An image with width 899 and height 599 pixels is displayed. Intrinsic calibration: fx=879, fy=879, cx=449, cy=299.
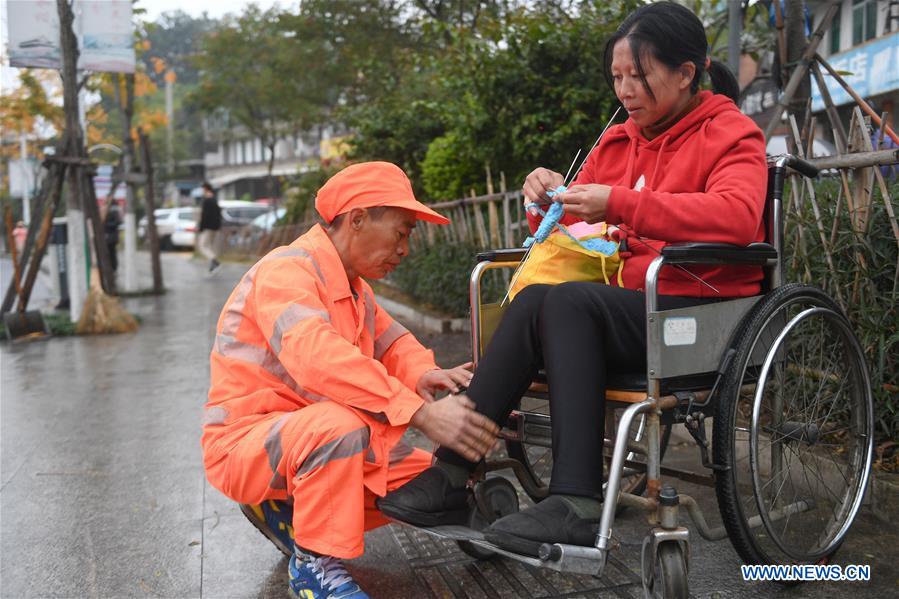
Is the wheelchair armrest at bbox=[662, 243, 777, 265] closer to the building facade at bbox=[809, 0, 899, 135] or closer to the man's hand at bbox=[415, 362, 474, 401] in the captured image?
the man's hand at bbox=[415, 362, 474, 401]

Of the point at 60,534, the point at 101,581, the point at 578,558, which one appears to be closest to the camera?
the point at 578,558

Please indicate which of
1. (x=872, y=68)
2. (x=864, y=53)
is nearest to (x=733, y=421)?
(x=872, y=68)

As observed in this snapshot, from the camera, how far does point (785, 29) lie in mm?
4562

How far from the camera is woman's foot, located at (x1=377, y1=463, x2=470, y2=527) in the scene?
7.55 feet

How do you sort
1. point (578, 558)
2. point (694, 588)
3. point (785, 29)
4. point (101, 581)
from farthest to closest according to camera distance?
point (785, 29)
point (101, 581)
point (694, 588)
point (578, 558)

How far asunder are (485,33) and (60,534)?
5.47 m

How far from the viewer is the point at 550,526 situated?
2.11m

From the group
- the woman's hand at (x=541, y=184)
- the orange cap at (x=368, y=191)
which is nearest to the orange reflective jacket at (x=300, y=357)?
the orange cap at (x=368, y=191)

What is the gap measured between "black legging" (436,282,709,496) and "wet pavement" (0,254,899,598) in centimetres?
52

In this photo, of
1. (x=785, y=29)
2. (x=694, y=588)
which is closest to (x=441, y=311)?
(x=785, y=29)

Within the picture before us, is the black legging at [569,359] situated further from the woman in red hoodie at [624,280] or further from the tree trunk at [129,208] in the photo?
the tree trunk at [129,208]

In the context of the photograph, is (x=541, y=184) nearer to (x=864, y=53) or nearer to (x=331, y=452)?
(x=331, y=452)

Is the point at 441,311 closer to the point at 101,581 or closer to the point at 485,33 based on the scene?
the point at 485,33

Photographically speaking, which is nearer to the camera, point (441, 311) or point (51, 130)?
point (441, 311)
